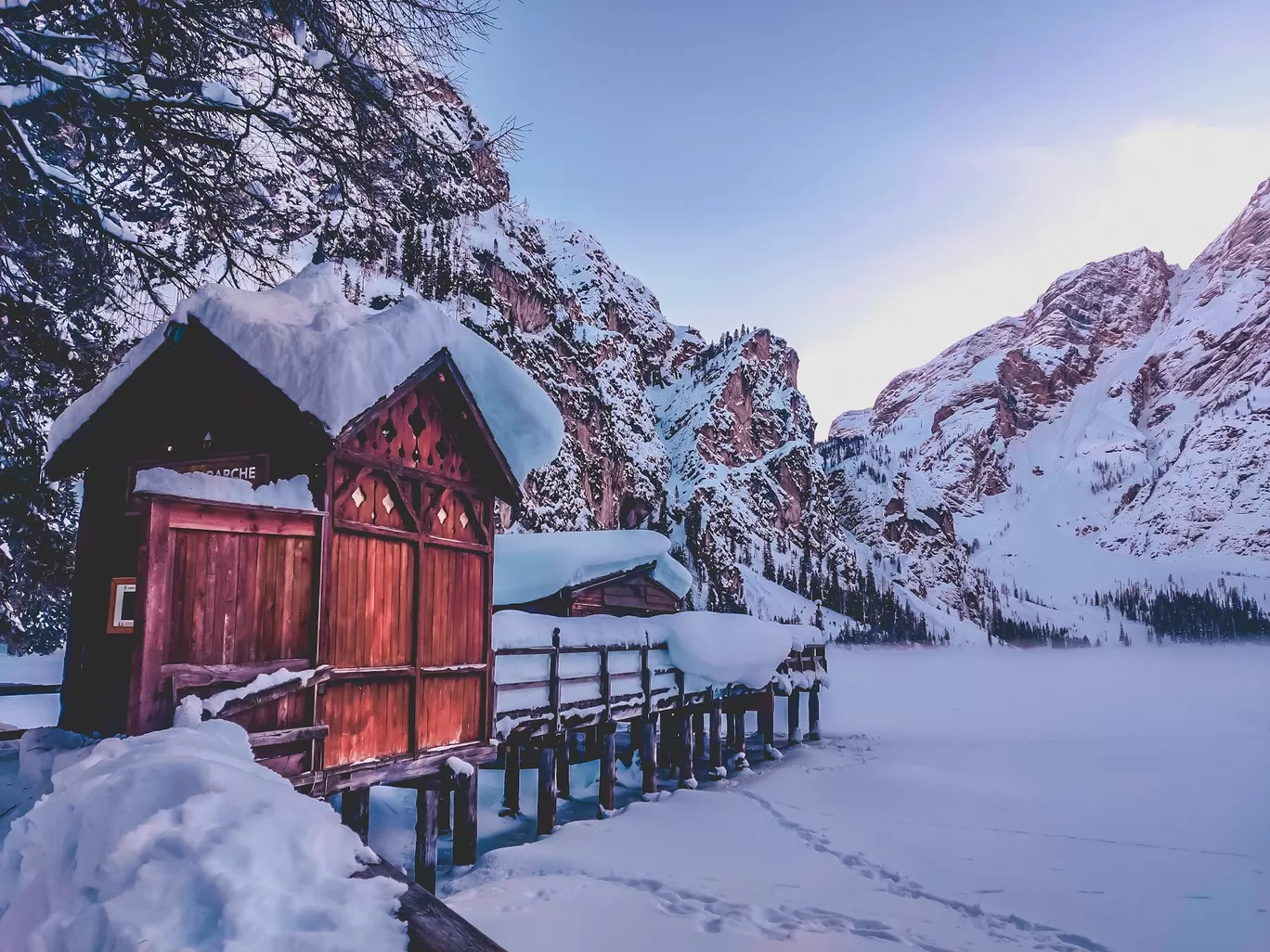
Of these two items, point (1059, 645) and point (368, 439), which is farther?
point (1059, 645)

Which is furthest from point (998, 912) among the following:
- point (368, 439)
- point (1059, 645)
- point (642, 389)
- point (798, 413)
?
point (1059, 645)

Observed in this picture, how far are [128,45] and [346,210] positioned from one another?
1.75 meters

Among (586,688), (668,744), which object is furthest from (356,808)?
(668,744)

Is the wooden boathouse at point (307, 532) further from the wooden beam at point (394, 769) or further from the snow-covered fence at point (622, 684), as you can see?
the snow-covered fence at point (622, 684)

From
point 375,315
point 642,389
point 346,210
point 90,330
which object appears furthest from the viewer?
point 642,389

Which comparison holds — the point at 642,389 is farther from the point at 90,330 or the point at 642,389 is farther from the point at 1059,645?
the point at 90,330

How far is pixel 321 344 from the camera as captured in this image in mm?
7289

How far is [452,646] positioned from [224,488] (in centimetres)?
386

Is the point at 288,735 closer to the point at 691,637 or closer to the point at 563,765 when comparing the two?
the point at 563,765

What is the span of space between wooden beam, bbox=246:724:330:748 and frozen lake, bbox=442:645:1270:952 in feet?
9.39

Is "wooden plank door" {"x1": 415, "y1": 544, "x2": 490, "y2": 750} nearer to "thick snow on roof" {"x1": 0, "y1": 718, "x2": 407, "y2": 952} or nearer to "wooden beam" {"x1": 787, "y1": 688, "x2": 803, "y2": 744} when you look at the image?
"thick snow on roof" {"x1": 0, "y1": 718, "x2": 407, "y2": 952}

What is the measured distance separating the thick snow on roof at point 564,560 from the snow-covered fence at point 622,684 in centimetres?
398

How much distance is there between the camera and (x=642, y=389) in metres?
106

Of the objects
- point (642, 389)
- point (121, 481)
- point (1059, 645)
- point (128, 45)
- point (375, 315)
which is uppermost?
point (642, 389)
